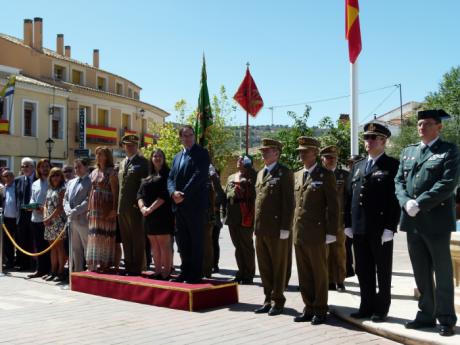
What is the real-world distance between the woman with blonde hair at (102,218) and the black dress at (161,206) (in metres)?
0.92

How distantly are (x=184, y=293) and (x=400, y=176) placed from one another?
2892mm

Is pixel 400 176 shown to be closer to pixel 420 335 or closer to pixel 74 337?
pixel 420 335

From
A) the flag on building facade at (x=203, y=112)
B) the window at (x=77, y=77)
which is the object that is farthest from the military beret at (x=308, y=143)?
the window at (x=77, y=77)

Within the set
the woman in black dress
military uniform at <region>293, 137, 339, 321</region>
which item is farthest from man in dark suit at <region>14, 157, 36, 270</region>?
military uniform at <region>293, 137, 339, 321</region>

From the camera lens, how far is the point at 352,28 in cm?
1173

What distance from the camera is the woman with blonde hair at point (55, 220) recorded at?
9758mm

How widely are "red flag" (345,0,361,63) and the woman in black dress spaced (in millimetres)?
5170

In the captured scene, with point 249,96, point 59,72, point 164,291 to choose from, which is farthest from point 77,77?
point 164,291

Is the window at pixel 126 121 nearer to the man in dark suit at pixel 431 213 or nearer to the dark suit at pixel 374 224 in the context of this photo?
the dark suit at pixel 374 224

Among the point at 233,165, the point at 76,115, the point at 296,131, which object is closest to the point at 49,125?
the point at 76,115

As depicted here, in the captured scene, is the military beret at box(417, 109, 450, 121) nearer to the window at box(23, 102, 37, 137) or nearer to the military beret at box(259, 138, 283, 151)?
the military beret at box(259, 138, 283, 151)

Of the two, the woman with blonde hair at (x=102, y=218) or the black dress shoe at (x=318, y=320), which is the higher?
the woman with blonde hair at (x=102, y=218)

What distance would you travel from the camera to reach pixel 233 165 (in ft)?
168

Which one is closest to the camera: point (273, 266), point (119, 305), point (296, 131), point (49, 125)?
Result: point (273, 266)
